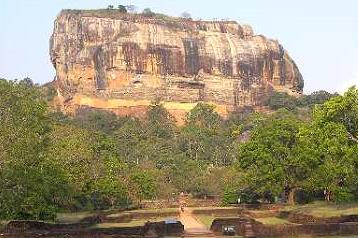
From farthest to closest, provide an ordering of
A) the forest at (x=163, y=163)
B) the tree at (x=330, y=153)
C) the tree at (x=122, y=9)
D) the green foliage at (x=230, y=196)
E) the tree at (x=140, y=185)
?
the tree at (x=122, y=9) < the green foliage at (x=230, y=196) < the tree at (x=140, y=185) < the tree at (x=330, y=153) < the forest at (x=163, y=163)

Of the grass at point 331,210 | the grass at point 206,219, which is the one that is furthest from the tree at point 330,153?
the grass at point 206,219

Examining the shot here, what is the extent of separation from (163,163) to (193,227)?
134ft

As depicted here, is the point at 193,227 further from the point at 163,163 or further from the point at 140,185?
the point at 163,163

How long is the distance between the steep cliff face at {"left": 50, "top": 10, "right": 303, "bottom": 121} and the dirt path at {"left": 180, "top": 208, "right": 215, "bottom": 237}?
7840 centimetres

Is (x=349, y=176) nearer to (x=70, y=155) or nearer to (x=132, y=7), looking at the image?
(x=70, y=155)

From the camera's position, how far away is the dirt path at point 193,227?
34122 millimetres

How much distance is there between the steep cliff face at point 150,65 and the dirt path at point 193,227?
257ft

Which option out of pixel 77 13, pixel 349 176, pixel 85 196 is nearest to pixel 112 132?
pixel 77 13

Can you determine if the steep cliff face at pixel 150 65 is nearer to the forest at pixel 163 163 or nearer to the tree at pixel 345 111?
the forest at pixel 163 163

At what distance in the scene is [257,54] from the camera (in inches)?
5394

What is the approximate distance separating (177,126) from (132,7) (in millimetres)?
43406

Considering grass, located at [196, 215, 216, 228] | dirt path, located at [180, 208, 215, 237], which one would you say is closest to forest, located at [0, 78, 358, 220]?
grass, located at [196, 215, 216, 228]

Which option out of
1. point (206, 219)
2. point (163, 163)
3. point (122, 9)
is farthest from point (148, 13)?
point (206, 219)

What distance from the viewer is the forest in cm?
2578
